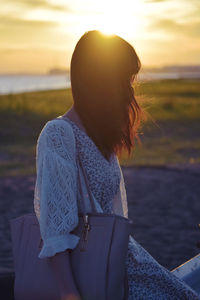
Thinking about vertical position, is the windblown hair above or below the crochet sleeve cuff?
above

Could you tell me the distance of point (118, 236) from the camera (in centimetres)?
180

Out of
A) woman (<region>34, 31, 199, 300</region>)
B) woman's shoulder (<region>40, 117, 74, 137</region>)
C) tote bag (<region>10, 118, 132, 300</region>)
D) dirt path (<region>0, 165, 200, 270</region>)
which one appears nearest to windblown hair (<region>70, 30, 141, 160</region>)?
woman (<region>34, 31, 199, 300</region>)

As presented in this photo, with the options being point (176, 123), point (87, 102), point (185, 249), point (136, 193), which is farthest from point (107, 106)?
point (176, 123)

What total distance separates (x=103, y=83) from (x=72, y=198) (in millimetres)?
455

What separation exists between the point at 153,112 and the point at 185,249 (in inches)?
741

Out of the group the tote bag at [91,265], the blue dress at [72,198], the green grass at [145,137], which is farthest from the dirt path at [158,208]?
the tote bag at [91,265]

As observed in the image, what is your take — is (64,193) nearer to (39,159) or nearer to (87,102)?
(39,159)

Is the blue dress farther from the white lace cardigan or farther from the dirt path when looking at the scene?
the dirt path

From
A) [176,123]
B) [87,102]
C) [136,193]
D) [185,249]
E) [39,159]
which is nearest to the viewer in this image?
[39,159]

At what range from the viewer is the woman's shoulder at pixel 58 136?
1.90m

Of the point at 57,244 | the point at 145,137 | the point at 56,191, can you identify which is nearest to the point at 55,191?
the point at 56,191

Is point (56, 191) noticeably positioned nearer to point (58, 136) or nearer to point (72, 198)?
point (72, 198)

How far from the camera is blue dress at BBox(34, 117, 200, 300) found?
1.86 m

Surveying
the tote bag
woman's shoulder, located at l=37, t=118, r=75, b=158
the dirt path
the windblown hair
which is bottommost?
the dirt path
